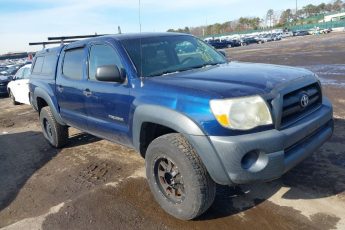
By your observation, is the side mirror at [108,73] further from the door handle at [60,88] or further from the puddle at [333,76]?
the puddle at [333,76]

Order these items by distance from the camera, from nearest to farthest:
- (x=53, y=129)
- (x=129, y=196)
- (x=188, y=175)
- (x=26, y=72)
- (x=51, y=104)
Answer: (x=188, y=175), (x=129, y=196), (x=51, y=104), (x=53, y=129), (x=26, y=72)

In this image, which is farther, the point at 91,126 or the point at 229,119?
the point at 91,126

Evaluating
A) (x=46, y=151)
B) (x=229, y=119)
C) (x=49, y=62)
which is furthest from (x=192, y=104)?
(x=46, y=151)

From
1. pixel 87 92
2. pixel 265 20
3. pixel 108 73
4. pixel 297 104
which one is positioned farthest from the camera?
pixel 265 20

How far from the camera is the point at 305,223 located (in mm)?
3500

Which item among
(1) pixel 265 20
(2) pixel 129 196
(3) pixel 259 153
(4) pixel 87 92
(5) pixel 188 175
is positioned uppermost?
(1) pixel 265 20

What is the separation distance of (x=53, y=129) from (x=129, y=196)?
266cm

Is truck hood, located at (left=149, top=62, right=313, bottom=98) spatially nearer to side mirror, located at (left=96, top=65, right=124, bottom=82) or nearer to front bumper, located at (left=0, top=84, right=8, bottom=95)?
side mirror, located at (left=96, top=65, right=124, bottom=82)

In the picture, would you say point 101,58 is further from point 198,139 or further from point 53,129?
point 53,129

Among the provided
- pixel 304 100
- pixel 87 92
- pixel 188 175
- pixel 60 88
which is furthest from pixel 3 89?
pixel 304 100

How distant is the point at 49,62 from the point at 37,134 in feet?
8.19

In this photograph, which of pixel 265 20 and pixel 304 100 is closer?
pixel 304 100

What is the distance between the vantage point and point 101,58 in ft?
15.7

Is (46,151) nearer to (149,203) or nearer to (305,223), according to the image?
(149,203)
